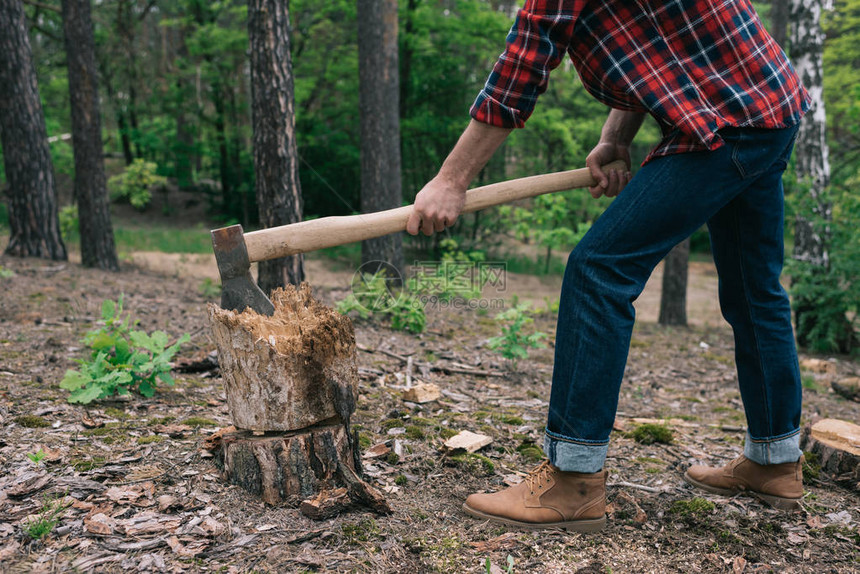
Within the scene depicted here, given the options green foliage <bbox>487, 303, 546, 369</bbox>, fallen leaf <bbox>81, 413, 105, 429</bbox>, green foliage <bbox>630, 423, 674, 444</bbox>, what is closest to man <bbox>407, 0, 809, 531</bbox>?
green foliage <bbox>630, 423, 674, 444</bbox>

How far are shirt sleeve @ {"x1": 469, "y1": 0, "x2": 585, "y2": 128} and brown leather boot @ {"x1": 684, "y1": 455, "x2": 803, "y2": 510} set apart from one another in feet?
5.58

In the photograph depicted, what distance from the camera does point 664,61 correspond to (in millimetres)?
1923

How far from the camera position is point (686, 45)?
195 cm

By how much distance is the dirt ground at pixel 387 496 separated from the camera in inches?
75.5

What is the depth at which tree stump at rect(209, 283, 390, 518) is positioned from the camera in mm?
2156

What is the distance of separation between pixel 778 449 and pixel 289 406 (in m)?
1.90

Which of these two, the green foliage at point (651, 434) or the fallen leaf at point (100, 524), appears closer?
the fallen leaf at point (100, 524)

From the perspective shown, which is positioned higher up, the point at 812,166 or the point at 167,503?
the point at 812,166

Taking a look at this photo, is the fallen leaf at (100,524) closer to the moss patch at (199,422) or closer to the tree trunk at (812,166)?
the moss patch at (199,422)

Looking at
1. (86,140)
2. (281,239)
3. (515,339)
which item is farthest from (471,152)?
(86,140)

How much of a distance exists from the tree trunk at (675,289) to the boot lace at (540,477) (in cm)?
709

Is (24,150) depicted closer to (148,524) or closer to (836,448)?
(148,524)

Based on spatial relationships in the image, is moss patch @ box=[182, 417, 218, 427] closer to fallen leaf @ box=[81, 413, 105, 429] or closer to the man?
fallen leaf @ box=[81, 413, 105, 429]

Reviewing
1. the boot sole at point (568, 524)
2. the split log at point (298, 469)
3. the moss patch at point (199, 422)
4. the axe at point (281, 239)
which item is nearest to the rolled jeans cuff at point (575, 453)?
the boot sole at point (568, 524)
